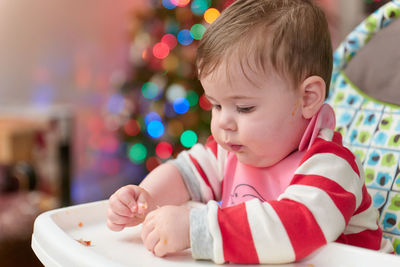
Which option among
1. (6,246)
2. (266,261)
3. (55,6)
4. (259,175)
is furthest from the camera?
(55,6)

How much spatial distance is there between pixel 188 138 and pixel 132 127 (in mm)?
431

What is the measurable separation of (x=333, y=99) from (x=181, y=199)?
450 millimetres

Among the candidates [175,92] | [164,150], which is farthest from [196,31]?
[164,150]

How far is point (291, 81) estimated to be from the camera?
74 cm

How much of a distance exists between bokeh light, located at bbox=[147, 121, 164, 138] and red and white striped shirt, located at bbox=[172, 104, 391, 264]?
7.15ft

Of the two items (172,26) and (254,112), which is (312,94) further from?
(172,26)

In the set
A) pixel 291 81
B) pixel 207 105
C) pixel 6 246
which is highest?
pixel 291 81

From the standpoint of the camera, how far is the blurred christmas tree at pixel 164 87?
9.36ft

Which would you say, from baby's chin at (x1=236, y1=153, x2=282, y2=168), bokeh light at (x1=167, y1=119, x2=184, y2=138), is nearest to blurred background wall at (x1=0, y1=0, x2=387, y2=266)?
bokeh light at (x1=167, y1=119, x2=184, y2=138)

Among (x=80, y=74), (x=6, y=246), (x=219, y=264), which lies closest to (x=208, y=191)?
(x=219, y=264)

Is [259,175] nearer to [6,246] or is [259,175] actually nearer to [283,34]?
[283,34]

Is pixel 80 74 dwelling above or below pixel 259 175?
below

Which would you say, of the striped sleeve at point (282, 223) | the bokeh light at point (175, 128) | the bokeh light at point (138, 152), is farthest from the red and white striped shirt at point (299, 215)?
the bokeh light at point (138, 152)

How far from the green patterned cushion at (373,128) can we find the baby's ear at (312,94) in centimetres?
28
